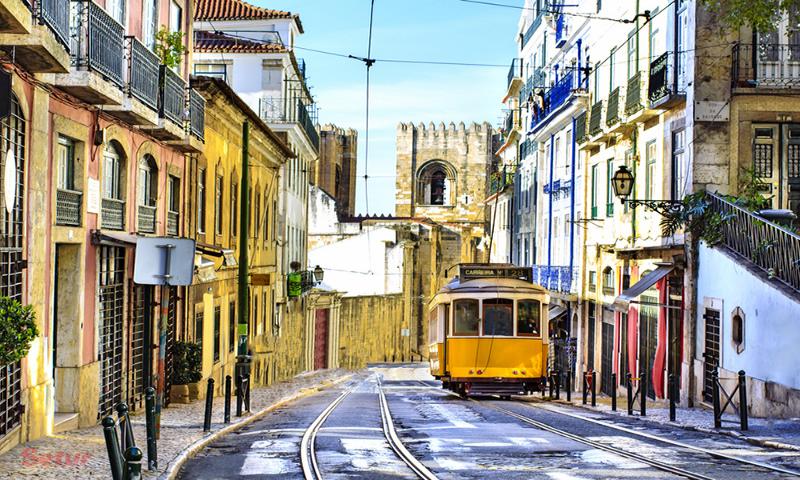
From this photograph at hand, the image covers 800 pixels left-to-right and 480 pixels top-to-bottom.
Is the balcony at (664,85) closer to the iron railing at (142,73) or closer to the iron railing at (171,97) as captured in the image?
the iron railing at (171,97)

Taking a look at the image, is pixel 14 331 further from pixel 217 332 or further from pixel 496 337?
pixel 217 332

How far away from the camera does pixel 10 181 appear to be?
12.4 metres

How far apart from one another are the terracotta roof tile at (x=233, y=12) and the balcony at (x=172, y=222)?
19275mm

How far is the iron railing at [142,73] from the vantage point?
16734 millimetres

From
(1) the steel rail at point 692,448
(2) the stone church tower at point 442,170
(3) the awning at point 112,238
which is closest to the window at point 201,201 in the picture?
(3) the awning at point 112,238

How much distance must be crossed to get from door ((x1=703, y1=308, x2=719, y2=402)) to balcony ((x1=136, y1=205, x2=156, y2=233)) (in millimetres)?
10822

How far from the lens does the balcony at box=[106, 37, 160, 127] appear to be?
1664 cm

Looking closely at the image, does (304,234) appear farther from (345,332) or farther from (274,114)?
(274,114)

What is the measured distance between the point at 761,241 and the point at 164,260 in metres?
11.1

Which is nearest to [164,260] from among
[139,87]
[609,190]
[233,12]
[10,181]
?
[10,181]

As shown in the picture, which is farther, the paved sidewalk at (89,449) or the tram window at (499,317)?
the tram window at (499,317)

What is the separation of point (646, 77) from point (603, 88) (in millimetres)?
Answer: 6894

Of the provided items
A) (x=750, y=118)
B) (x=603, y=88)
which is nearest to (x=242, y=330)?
(x=750, y=118)

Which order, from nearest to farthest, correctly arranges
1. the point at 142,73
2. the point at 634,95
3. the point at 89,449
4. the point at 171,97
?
the point at 89,449 → the point at 142,73 → the point at 171,97 → the point at 634,95
